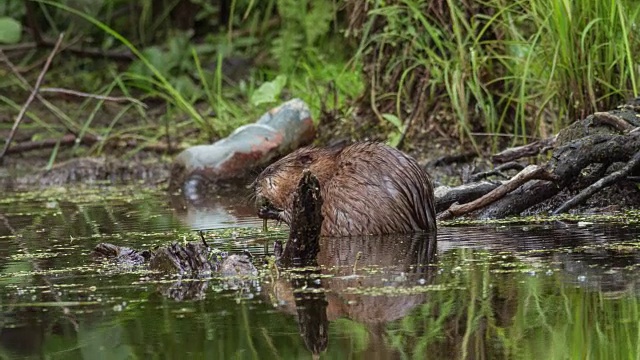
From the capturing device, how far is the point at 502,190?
5832 millimetres

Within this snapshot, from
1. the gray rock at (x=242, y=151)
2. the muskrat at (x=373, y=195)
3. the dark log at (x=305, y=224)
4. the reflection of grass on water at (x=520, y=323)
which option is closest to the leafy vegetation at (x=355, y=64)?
the gray rock at (x=242, y=151)

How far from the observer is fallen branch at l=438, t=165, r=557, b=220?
5750 millimetres

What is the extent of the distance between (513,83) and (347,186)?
3309 millimetres

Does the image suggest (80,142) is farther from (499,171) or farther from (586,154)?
(586,154)

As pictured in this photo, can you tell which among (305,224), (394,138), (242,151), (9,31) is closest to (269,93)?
(242,151)

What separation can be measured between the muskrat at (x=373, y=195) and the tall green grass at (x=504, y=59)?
5.22 ft

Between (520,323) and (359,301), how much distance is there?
24.1 inches

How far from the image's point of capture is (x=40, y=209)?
7.97 metres

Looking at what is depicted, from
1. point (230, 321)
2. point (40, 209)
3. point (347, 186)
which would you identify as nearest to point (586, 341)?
point (230, 321)

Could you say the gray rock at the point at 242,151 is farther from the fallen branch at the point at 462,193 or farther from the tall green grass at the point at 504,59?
the fallen branch at the point at 462,193

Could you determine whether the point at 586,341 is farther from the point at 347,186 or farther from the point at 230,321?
the point at 347,186

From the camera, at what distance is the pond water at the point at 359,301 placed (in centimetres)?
327

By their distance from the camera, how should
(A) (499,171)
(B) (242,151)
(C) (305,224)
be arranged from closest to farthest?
(C) (305,224) < (A) (499,171) < (B) (242,151)

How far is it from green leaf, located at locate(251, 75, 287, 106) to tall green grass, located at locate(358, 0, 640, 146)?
1.33m
